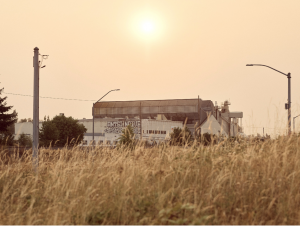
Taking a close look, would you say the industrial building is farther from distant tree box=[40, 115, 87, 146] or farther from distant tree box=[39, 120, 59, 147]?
distant tree box=[39, 120, 59, 147]

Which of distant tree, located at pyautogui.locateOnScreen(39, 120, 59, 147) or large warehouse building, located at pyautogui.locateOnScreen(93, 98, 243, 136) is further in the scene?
large warehouse building, located at pyautogui.locateOnScreen(93, 98, 243, 136)

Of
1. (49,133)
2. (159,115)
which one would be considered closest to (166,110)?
(159,115)

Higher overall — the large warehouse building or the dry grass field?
the large warehouse building

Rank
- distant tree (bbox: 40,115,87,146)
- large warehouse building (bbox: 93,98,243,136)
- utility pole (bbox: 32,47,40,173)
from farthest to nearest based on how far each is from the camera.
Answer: large warehouse building (bbox: 93,98,243,136) < distant tree (bbox: 40,115,87,146) < utility pole (bbox: 32,47,40,173)

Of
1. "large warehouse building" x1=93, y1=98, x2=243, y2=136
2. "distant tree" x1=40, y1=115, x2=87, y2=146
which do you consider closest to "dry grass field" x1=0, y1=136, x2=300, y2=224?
"distant tree" x1=40, y1=115, x2=87, y2=146

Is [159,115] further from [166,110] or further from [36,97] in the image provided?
[36,97]

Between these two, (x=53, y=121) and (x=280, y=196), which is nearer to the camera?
(x=280, y=196)

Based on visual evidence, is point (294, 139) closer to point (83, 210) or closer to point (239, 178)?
point (239, 178)

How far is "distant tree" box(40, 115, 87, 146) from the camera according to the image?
66562mm

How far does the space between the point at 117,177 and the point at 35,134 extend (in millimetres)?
9674

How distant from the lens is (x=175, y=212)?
575 cm

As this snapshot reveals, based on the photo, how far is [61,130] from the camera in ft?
232

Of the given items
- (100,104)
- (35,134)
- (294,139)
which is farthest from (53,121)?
(294,139)

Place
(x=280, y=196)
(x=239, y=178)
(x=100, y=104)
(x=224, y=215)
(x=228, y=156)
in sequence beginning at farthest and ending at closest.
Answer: (x=100, y=104) < (x=228, y=156) < (x=239, y=178) < (x=280, y=196) < (x=224, y=215)
